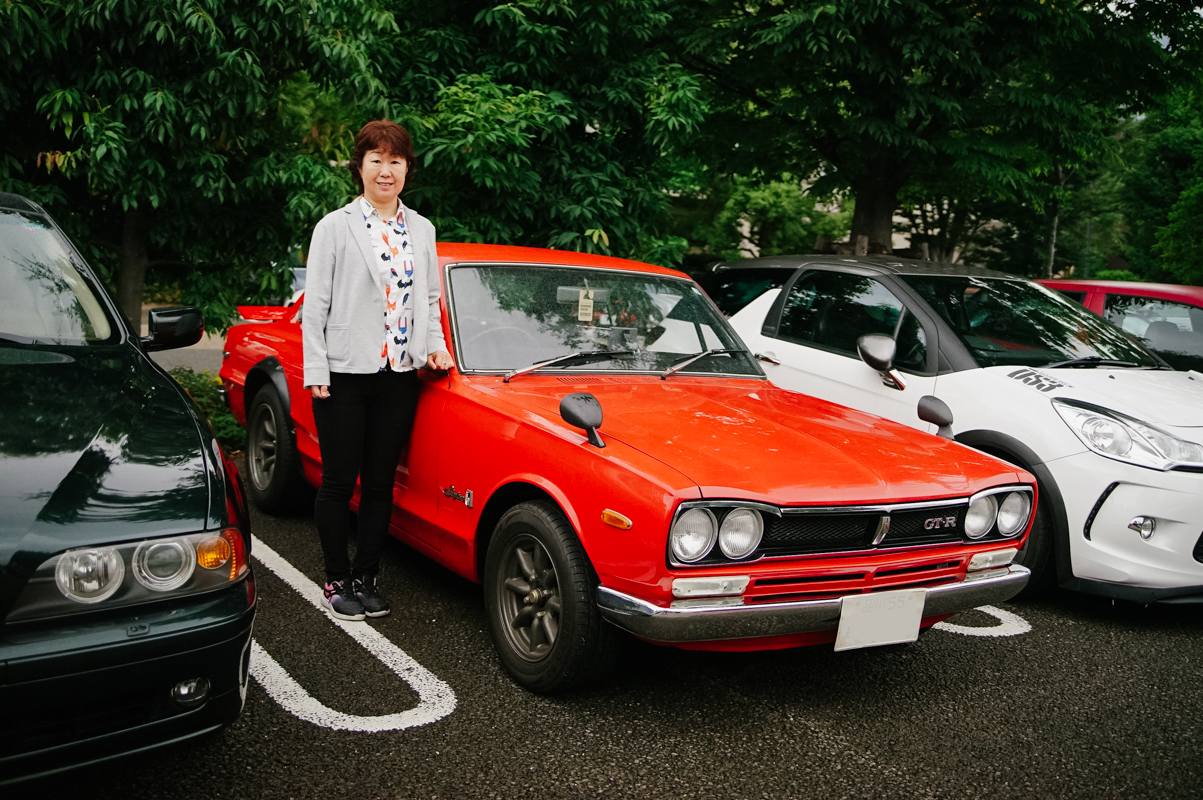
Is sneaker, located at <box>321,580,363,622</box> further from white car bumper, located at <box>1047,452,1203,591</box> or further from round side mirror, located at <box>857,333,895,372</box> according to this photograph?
white car bumper, located at <box>1047,452,1203,591</box>

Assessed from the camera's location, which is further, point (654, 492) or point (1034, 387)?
point (1034, 387)

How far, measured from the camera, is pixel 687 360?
4.19m

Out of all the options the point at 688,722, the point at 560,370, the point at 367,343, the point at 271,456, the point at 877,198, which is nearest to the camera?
the point at 688,722

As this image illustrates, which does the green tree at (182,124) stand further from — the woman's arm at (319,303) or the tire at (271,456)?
the woman's arm at (319,303)

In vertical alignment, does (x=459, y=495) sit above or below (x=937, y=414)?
below

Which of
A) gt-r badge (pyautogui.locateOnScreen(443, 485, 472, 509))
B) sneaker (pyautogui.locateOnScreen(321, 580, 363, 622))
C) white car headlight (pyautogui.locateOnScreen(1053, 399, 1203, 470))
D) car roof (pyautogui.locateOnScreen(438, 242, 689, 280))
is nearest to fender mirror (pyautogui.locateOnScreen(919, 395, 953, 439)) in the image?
white car headlight (pyautogui.locateOnScreen(1053, 399, 1203, 470))

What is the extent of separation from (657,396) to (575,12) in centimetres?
463

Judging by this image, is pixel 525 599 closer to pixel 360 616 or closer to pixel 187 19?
pixel 360 616

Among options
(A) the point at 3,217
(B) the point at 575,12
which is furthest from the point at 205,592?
(B) the point at 575,12

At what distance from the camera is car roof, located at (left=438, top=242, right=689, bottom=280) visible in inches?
165

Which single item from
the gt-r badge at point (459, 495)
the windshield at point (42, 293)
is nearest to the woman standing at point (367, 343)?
the gt-r badge at point (459, 495)

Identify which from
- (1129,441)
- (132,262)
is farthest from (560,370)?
(132,262)

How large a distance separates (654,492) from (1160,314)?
608 centimetres

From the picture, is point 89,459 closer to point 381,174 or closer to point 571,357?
point 381,174
